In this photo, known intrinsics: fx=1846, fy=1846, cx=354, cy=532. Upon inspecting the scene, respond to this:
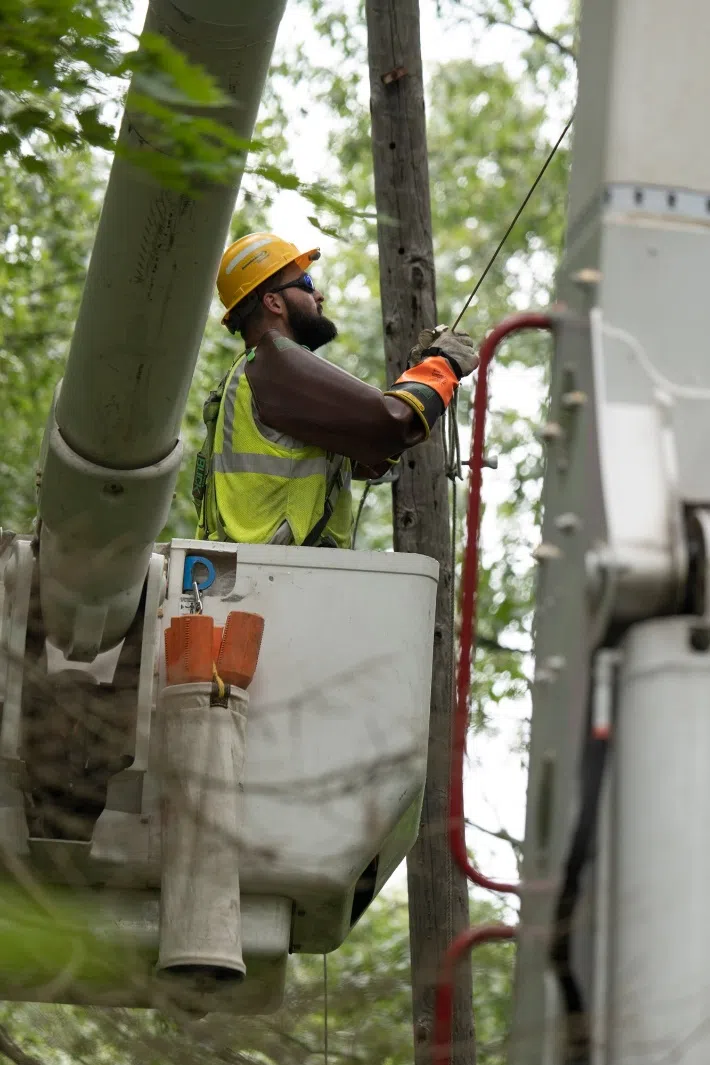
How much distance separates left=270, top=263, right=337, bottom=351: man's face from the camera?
605cm

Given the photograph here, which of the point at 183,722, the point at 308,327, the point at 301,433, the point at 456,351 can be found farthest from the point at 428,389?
the point at 183,722

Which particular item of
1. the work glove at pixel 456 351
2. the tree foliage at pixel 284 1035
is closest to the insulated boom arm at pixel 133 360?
the work glove at pixel 456 351

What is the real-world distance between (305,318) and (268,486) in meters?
0.78

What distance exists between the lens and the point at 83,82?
139 inches

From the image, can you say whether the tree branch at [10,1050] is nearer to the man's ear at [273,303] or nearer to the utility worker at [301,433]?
the utility worker at [301,433]

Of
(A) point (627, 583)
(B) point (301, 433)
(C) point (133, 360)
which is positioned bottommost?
(A) point (627, 583)

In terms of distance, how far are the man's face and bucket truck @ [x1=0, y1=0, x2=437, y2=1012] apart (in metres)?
1.18

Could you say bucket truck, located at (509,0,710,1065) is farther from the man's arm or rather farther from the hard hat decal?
the hard hat decal

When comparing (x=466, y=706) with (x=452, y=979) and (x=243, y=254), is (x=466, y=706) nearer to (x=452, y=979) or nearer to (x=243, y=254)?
(x=452, y=979)

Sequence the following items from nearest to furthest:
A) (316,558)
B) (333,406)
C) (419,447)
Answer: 1. (316,558)
2. (333,406)
3. (419,447)

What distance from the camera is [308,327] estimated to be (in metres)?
6.05

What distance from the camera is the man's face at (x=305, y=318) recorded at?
605 cm

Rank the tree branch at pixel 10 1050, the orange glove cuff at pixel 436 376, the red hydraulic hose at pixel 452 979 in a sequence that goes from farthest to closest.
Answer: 1. the orange glove cuff at pixel 436 376
2. the tree branch at pixel 10 1050
3. the red hydraulic hose at pixel 452 979

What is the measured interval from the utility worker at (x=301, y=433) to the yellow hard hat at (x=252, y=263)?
0.88 feet
